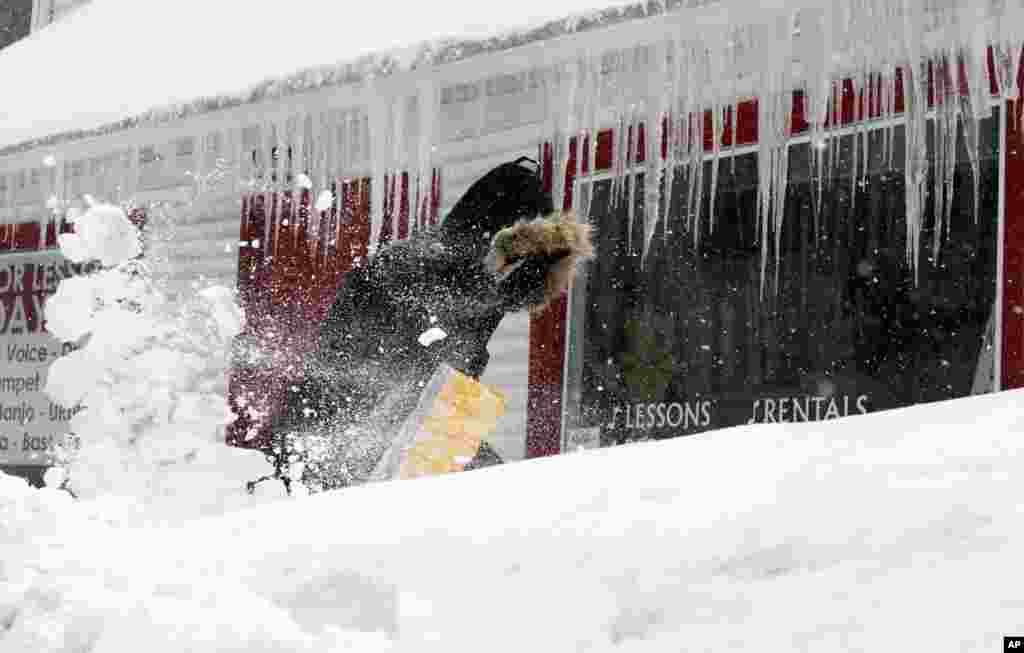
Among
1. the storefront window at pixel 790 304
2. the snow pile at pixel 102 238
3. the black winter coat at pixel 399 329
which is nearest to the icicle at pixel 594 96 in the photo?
the storefront window at pixel 790 304

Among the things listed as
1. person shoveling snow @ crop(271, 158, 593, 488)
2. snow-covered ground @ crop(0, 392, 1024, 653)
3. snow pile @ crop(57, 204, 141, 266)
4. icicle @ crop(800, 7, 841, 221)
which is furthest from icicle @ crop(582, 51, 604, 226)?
snow pile @ crop(57, 204, 141, 266)

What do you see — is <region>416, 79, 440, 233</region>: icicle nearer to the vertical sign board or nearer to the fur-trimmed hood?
the fur-trimmed hood

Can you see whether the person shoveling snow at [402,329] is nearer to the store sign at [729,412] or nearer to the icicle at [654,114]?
the icicle at [654,114]

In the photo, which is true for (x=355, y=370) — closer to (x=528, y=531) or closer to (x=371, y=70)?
(x=371, y=70)

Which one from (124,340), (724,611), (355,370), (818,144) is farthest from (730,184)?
(724,611)

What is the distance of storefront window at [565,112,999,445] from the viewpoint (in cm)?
468

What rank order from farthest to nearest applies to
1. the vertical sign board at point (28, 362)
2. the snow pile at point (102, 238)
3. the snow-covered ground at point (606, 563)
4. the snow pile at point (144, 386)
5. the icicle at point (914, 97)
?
1. the vertical sign board at point (28, 362)
2. the snow pile at point (102, 238)
3. the snow pile at point (144, 386)
4. the icicle at point (914, 97)
5. the snow-covered ground at point (606, 563)

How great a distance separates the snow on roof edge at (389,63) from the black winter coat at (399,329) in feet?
2.61

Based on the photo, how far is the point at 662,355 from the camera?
552cm

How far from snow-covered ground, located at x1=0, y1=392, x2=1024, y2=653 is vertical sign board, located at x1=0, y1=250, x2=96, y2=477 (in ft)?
23.9

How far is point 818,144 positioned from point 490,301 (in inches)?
61.1

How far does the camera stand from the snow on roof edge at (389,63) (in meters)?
3.72

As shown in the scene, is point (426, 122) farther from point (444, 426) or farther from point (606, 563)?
point (606, 563)

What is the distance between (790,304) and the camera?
514 cm
